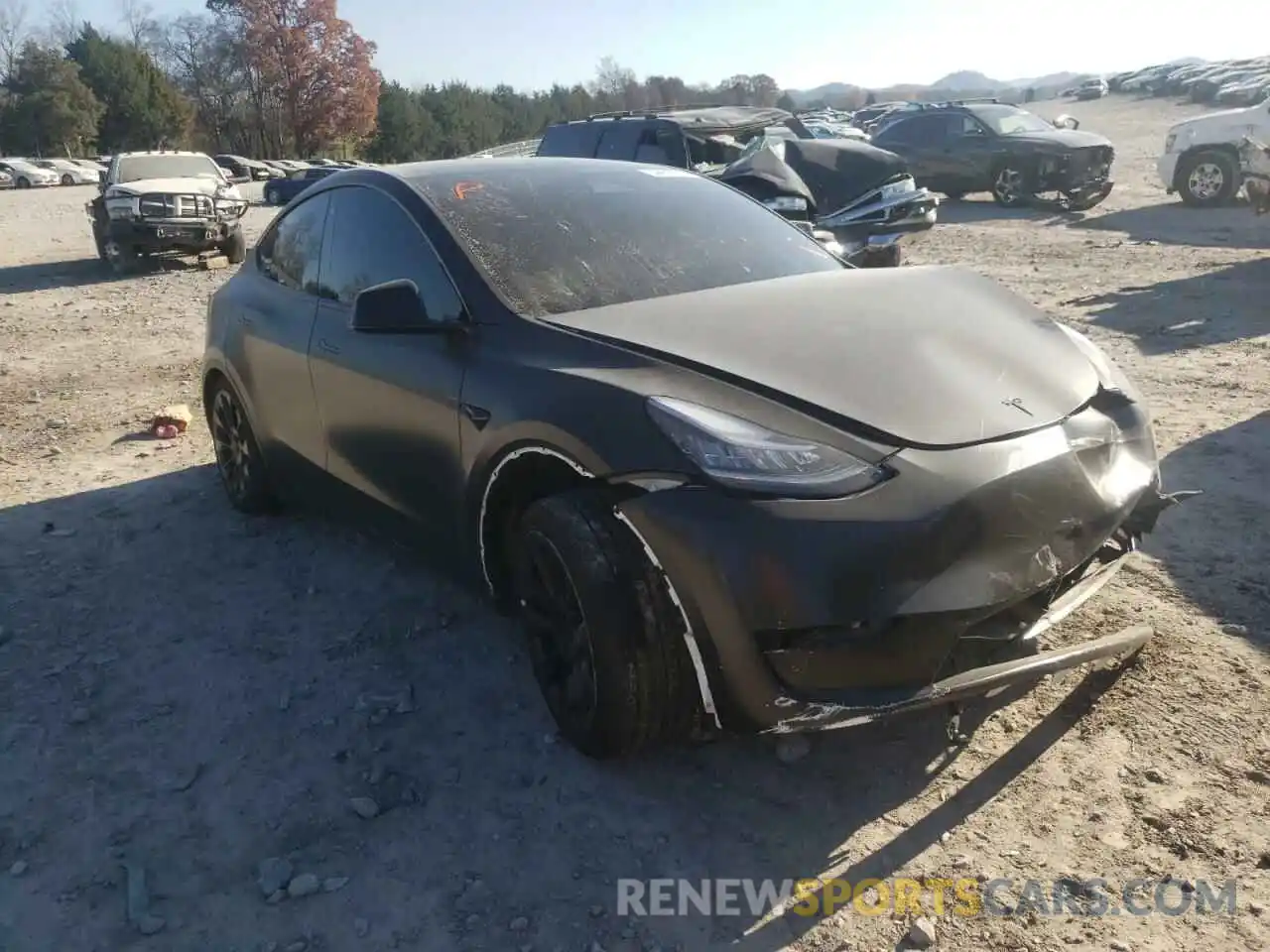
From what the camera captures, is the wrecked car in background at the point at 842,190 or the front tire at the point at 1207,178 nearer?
the wrecked car in background at the point at 842,190

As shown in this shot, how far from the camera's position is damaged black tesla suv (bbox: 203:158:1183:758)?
7.76 ft

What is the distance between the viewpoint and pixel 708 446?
2496 mm

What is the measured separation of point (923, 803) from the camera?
2717mm

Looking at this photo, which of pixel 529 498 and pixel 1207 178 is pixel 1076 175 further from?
pixel 529 498

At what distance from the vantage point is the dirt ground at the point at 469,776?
2.44m

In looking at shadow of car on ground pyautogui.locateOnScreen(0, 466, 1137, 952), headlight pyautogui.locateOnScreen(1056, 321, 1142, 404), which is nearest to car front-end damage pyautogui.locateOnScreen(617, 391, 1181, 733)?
shadow of car on ground pyautogui.locateOnScreen(0, 466, 1137, 952)

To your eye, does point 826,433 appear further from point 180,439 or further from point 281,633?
point 180,439

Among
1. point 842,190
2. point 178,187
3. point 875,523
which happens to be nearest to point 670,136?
point 842,190

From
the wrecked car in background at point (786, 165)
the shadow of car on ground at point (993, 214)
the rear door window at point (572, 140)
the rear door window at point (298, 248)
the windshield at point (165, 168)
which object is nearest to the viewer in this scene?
the rear door window at point (298, 248)

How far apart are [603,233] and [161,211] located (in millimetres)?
13067

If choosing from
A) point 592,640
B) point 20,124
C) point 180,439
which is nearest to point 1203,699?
A: point 592,640

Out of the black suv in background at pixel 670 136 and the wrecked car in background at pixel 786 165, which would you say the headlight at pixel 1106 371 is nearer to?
the wrecked car in background at pixel 786 165

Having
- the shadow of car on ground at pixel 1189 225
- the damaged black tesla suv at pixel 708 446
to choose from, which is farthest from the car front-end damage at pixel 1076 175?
the damaged black tesla suv at pixel 708 446

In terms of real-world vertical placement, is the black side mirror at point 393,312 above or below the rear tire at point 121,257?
above
